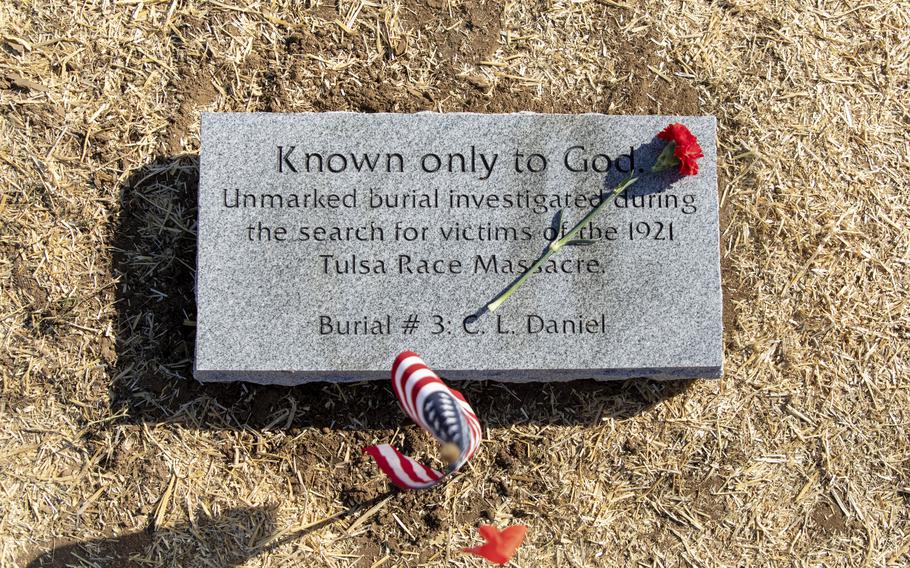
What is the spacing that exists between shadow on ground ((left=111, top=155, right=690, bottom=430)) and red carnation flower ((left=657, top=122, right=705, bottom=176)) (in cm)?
116

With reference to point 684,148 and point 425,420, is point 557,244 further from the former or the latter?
point 425,420

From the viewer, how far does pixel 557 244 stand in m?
3.82

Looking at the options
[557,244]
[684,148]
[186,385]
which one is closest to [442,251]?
[557,244]

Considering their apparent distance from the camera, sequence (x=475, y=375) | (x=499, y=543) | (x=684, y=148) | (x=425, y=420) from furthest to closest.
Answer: (x=475, y=375) → (x=684, y=148) → (x=499, y=543) → (x=425, y=420)

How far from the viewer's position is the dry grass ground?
4078 mm

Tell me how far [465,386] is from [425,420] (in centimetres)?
97

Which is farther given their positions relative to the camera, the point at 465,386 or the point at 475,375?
the point at 465,386

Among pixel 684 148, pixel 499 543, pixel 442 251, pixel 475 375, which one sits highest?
pixel 684 148

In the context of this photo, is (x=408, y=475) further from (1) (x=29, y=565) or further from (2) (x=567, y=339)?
(1) (x=29, y=565)

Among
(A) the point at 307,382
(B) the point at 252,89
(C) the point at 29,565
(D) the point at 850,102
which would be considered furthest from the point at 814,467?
(C) the point at 29,565

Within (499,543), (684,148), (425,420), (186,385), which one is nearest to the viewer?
(425,420)

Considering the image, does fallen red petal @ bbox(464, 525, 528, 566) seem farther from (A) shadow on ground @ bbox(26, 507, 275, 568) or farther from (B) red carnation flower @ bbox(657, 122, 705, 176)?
(B) red carnation flower @ bbox(657, 122, 705, 176)

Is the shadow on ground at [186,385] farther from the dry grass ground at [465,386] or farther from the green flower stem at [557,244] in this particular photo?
the green flower stem at [557,244]

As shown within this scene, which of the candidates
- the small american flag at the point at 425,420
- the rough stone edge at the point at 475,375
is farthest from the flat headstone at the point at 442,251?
the small american flag at the point at 425,420
